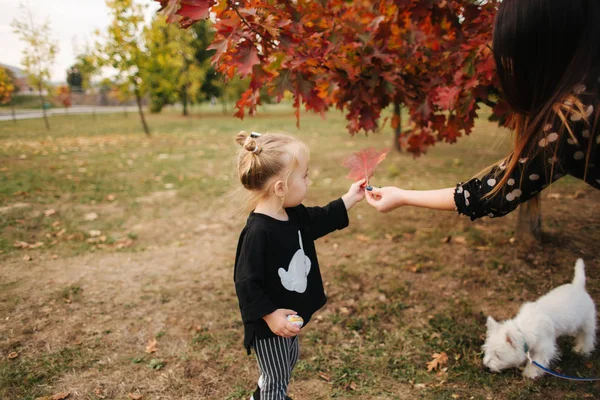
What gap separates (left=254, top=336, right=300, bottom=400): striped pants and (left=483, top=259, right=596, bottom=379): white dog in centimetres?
136

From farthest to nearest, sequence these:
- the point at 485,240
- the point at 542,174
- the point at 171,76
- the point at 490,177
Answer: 1. the point at 171,76
2. the point at 485,240
3. the point at 490,177
4. the point at 542,174

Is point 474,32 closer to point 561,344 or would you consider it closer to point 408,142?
point 408,142

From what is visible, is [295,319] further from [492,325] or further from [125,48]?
[125,48]

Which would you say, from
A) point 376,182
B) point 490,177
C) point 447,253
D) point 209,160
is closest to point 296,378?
point 490,177

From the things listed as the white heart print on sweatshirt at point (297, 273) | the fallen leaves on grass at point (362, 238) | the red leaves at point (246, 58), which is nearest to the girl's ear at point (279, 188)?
the white heart print on sweatshirt at point (297, 273)

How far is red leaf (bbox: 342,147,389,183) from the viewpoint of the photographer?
7.06ft

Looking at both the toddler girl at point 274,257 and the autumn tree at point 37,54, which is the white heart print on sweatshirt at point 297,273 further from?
the autumn tree at point 37,54

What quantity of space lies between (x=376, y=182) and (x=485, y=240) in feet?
8.72

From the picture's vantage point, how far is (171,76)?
631 inches

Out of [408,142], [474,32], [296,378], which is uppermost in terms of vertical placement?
[474,32]

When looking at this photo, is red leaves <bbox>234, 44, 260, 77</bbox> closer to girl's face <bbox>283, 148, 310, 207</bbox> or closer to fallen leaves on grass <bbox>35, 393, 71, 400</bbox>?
girl's face <bbox>283, 148, 310, 207</bbox>

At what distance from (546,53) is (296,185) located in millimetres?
1083

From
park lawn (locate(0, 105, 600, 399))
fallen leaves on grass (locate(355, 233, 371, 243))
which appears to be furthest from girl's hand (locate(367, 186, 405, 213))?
fallen leaves on grass (locate(355, 233, 371, 243))

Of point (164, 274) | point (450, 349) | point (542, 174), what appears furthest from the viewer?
point (164, 274)
